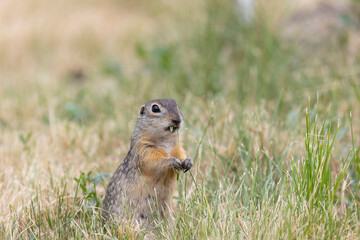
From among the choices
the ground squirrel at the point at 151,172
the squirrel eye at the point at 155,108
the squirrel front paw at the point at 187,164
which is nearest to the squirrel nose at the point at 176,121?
the ground squirrel at the point at 151,172

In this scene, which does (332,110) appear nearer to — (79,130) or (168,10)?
(79,130)

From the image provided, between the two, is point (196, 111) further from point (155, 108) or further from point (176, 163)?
point (176, 163)

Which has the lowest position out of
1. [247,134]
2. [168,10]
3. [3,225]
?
[3,225]

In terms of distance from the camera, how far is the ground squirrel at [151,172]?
316cm

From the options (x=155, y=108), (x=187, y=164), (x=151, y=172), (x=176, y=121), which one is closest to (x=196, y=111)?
(x=155, y=108)

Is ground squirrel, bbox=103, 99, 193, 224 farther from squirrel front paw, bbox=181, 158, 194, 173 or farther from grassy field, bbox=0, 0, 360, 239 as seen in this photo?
grassy field, bbox=0, 0, 360, 239

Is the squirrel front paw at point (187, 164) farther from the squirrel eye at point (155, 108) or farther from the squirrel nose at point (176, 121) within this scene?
the squirrel eye at point (155, 108)

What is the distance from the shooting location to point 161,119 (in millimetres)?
3312

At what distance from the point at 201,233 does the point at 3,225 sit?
3.93 feet

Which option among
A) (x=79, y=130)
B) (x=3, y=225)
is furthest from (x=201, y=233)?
(x=79, y=130)

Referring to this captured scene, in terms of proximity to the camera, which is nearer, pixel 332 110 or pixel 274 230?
pixel 274 230

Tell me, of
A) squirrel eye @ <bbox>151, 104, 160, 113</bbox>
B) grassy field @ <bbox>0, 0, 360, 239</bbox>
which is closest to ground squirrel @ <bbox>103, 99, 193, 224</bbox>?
squirrel eye @ <bbox>151, 104, 160, 113</bbox>

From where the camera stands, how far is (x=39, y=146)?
4.74 m

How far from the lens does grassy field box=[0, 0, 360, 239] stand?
2963 millimetres
